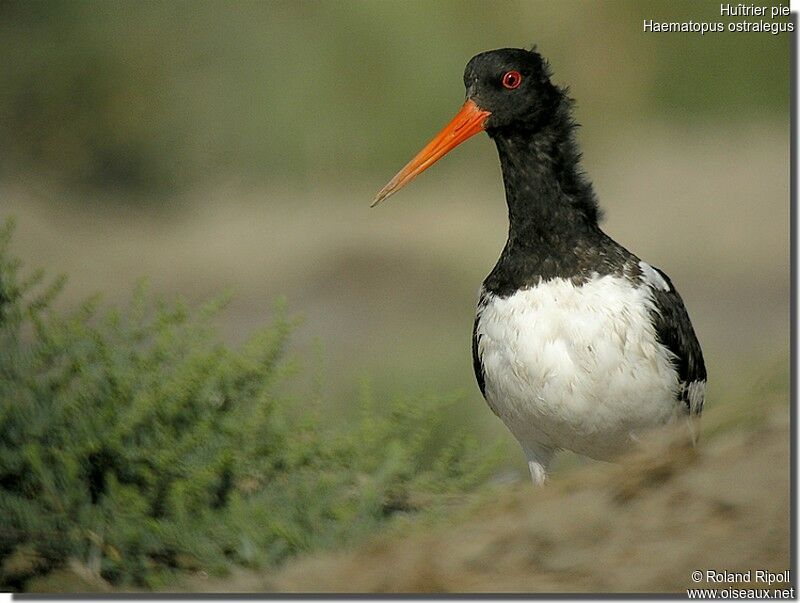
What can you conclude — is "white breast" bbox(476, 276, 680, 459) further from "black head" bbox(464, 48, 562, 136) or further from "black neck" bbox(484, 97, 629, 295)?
"black head" bbox(464, 48, 562, 136)

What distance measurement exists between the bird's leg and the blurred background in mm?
986

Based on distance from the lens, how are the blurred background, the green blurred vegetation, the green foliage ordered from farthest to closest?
the green blurred vegetation, the blurred background, the green foliage

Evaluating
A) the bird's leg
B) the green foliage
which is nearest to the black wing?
the bird's leg

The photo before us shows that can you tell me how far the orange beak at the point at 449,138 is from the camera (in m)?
4.00

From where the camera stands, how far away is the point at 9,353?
365 cm

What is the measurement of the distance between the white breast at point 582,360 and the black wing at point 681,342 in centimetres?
5

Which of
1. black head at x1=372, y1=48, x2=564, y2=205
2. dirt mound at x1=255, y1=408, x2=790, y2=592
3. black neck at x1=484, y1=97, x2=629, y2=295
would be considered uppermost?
black head at x1=372, y1=48, x2=564, y2=205

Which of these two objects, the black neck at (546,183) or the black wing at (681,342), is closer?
the black wing at (681,342)

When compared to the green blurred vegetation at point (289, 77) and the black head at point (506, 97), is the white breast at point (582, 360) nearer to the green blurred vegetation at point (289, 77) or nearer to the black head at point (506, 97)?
the black head at point (506, 97)

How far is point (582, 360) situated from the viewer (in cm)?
366

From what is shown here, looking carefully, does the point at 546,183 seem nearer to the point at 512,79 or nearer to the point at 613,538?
the point at 512,79

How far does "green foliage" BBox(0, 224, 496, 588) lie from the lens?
340cm

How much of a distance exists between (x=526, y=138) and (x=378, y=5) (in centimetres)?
187

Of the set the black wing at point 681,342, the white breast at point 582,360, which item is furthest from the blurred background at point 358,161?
the white breast at point 582,360
